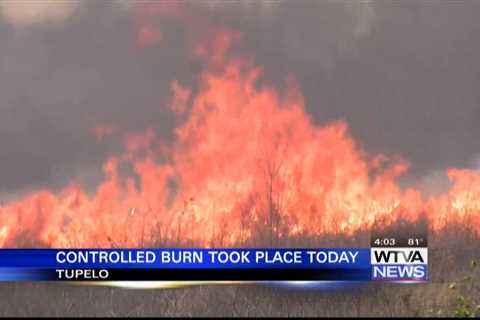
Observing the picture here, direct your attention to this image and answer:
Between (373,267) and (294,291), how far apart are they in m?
1.61

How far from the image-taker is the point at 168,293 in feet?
51.0

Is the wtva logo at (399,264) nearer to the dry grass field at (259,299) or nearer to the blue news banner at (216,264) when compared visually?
the blue news banner at (216,264)

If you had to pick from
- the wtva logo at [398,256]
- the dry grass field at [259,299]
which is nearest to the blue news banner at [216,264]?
the wtva logo at [398,256]

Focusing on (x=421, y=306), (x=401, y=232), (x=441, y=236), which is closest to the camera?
(x=421, y=306)

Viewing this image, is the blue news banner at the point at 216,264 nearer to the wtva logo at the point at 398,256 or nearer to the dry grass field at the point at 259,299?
the wtva logo at the point at 398,256

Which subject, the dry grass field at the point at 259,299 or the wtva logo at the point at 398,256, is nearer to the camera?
the dry grass field at the point at 259,299

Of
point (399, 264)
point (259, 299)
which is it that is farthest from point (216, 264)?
point (399, 264)

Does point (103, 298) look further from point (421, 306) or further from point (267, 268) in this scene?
point (421, 306)

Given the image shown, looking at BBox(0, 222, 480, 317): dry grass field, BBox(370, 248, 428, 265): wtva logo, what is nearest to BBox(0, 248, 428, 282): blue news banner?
BBox(370, 248, 428, 265): wtva logo

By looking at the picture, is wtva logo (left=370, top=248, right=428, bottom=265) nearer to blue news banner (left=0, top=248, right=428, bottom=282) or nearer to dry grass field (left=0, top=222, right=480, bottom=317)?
blue news banner (left=0, top=248, right=428, bottom=282)

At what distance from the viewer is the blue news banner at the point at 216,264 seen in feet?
49.2

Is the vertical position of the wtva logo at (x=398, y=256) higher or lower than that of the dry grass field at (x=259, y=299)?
higher

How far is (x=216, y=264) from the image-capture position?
49.7 ft

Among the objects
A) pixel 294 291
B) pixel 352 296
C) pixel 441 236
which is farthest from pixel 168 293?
pixel 441 236
